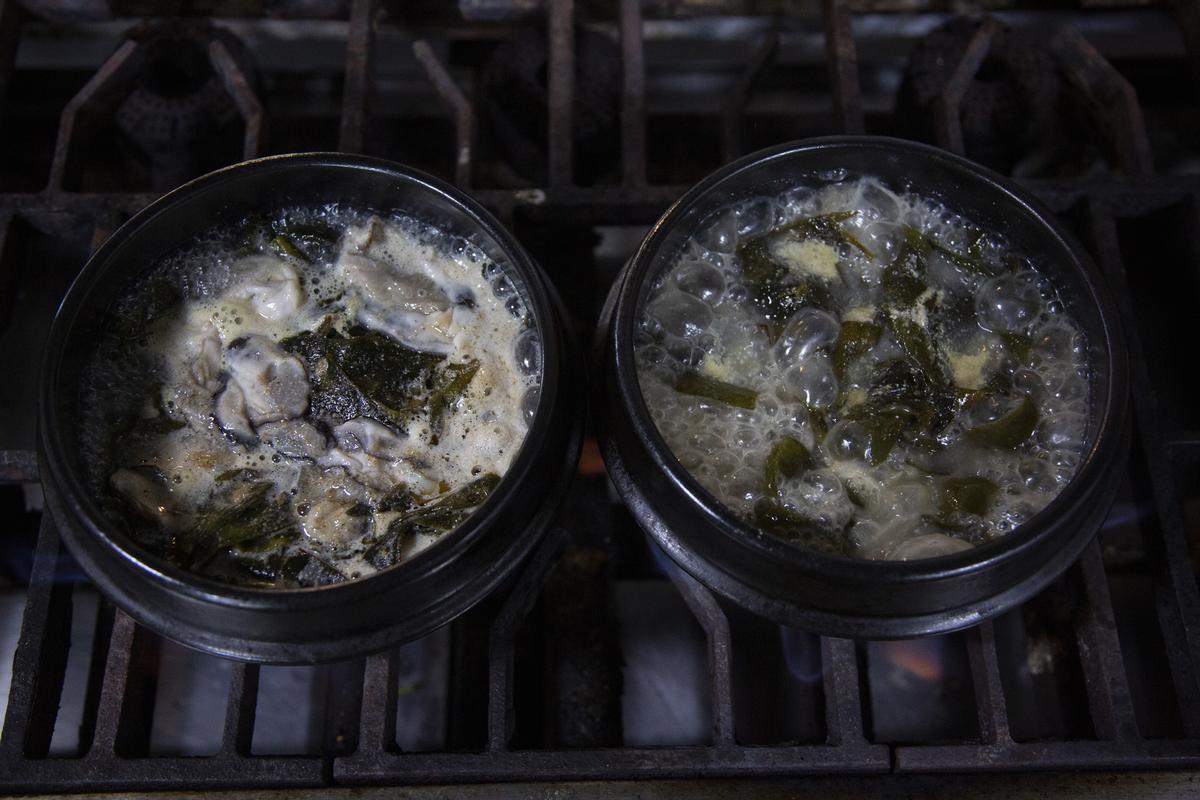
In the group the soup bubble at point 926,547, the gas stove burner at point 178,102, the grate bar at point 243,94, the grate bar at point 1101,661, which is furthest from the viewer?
the gas stove burner at point 178,102

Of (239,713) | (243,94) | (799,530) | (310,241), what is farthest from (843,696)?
(243,94)

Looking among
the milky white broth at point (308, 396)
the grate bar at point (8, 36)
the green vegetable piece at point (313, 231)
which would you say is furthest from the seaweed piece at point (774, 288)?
the grate bar at point (8, 36)

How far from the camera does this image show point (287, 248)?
213 cm

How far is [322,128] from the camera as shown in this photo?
2.96m

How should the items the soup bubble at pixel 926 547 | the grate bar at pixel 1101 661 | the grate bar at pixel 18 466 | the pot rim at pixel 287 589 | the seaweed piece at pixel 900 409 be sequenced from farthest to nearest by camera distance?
the grate bar at pixel 18 466, the grate bar at pixel 1101 661, the seaweed piece at pixel 900 409, the soup bubble at pixel 926 547, the pot rim at pixel 287 589

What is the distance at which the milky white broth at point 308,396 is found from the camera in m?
1.91

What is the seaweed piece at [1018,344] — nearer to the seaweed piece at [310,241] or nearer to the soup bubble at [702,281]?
the soup bubble at [702,281]

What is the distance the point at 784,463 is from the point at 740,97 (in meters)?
1.13

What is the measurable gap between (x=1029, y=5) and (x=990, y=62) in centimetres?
39

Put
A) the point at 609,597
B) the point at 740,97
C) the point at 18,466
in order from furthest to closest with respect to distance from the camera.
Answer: the point at 740,97 < the point at 609,597 < the point at 18,466

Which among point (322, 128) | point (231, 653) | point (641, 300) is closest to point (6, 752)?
point (231, 653)

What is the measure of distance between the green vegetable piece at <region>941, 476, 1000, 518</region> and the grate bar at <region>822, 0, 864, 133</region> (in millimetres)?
946

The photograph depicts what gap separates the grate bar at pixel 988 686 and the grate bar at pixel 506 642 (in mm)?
881

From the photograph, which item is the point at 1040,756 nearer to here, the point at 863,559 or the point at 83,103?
the point at 863,559
